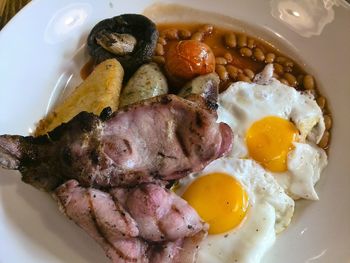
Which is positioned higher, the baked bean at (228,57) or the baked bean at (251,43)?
the baked bean at (251,43)

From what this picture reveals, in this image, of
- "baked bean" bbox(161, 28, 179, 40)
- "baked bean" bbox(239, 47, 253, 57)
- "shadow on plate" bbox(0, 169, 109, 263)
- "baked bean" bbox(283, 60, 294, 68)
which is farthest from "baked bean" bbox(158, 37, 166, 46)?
"shadow on plate" bbox(0, 169, 109, 263)

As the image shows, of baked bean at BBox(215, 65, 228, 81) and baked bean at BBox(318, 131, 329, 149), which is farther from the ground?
baked bean at BBox(215, 65, 228, 81)

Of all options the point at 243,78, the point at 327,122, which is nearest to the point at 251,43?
the point at 243,78

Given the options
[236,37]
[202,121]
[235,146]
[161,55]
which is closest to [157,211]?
[202,121]

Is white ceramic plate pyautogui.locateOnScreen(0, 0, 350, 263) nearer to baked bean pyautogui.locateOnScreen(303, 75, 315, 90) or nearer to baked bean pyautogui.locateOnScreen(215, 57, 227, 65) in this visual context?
baked bean pyautogui.locateOnScreen(303, 75, 315, 90)

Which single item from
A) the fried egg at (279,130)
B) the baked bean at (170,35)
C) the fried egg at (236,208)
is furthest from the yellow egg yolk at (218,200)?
the baked bean at (170,35)

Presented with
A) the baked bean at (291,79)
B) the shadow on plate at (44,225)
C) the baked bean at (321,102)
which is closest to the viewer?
the shadow on plate at (44,225)

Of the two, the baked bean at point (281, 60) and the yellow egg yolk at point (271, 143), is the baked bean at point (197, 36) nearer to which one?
the baked bean at point (281, 60)
